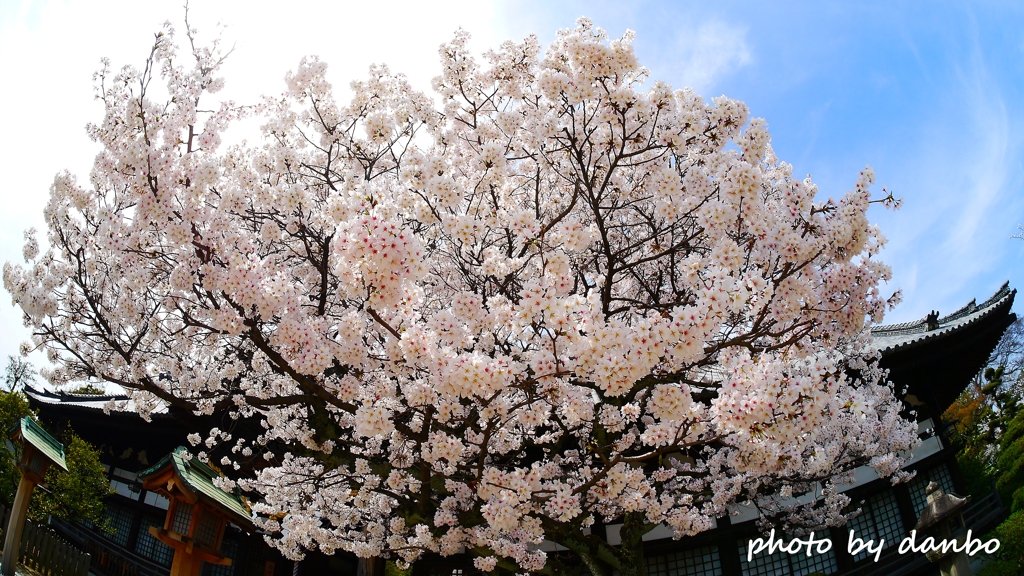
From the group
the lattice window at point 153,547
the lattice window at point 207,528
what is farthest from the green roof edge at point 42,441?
the lattice window at point 207,528

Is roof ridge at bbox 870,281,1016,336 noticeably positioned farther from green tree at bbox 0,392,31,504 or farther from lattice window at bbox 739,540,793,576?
green tree at bbox 0,392,31,504

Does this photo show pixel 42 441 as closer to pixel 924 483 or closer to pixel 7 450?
pixel 7 450

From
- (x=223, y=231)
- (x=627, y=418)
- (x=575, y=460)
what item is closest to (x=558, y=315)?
(x=627, y=418)

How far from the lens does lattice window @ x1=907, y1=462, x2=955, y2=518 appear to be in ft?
38.1

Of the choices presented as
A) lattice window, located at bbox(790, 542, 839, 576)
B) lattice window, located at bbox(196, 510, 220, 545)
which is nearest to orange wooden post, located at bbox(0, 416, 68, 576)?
lattice window, located at bbox(196, 510, 220, 545)

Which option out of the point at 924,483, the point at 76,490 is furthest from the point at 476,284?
the point at 76,490

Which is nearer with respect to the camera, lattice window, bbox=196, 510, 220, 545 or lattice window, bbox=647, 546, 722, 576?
lattice window, bbox=196, 510, 220, 545

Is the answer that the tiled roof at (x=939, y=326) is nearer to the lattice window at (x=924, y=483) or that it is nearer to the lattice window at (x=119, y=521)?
the lattice window at (x=924, y=483)

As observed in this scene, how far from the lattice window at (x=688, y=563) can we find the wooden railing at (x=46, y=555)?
38.1ft

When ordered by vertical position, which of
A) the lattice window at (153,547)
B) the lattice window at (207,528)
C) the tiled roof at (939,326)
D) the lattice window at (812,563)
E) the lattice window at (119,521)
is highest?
the tiled roof at (939,326)

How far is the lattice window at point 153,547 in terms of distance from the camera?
1428 centimetres

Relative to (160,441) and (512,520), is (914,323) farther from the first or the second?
(160,441)

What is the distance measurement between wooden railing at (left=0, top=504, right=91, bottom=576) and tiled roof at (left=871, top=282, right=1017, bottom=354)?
16.7 metres

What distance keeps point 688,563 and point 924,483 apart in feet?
16.3
